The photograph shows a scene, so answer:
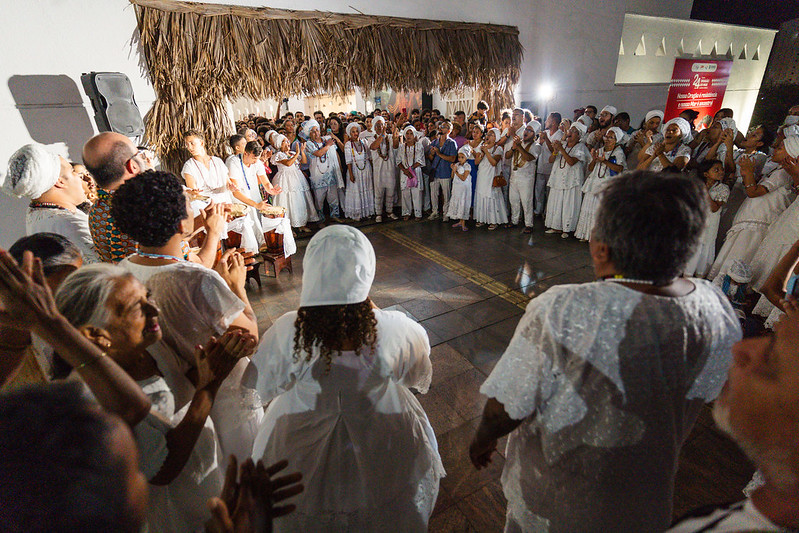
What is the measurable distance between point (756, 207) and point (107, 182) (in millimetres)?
5993

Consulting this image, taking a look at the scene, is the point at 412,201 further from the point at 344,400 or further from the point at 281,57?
the point at 344,400

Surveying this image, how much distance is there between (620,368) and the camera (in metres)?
1.16

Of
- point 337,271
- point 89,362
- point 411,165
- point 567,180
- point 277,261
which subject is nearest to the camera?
point 89,362

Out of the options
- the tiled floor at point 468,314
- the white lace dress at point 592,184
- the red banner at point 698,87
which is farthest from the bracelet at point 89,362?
the red banner at point 698,87

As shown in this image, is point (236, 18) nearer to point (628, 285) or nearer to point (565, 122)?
point (565, 122)

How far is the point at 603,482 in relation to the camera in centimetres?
129

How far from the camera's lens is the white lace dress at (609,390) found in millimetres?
1138

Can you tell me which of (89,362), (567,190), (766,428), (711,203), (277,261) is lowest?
(277,261)

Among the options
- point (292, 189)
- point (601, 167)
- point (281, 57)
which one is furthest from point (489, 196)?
point (281, 57)

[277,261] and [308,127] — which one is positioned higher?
[308,127]

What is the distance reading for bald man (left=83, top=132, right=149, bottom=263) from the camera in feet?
7.44

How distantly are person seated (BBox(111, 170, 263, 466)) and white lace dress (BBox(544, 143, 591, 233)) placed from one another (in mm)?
5961

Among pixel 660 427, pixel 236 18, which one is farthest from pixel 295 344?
pixel 236 18

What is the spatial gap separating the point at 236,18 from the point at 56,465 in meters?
6.37
